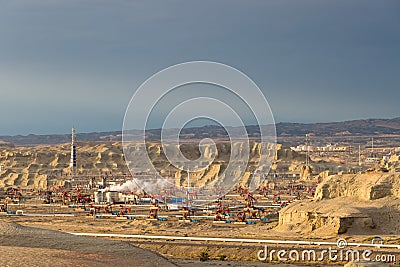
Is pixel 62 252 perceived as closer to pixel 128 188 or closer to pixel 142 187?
pixel 128 188

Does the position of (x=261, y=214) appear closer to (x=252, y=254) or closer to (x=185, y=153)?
(x=252, y=254)

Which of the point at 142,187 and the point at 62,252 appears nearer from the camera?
the point at 62,252
